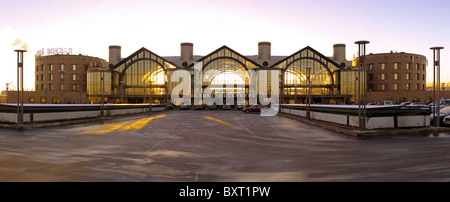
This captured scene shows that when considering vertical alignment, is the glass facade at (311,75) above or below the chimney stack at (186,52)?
below

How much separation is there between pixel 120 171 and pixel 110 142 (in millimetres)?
6070

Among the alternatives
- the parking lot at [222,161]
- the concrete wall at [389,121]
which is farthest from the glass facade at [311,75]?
the parking lot at [222,161]

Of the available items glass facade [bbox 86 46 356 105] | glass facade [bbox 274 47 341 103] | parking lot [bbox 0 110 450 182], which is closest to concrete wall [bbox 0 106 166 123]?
parking lot [bbox 0 110 450 182]

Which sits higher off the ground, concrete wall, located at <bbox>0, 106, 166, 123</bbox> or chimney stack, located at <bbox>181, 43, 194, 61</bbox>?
chimney stack, located at <bbox>181, 43, 194, 61</bbox>

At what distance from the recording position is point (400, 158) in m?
9.48

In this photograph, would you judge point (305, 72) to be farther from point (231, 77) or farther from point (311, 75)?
point (231, 77)

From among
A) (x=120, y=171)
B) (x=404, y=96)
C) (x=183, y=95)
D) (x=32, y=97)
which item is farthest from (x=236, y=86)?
(x=120, y=171)

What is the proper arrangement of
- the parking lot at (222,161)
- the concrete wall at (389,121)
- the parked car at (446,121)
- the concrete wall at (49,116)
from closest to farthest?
1. the parking lot at (222,161)
2. the concrete wall at (389,121)
3. the parked car at (446,121)
4. the concrete wall at (49,116)

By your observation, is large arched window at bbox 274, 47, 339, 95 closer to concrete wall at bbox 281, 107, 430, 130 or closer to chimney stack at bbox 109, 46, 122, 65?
chimney stack at bbox 109, 46, 122, 65

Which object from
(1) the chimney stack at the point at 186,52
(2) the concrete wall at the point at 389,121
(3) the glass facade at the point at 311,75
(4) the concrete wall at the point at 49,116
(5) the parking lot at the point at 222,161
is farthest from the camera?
(1) the chimney stack at the point at 186,52

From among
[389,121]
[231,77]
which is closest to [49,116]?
[389,121]

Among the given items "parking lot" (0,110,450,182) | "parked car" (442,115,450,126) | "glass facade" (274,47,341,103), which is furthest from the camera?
"glass facade" (274,47,341,103)

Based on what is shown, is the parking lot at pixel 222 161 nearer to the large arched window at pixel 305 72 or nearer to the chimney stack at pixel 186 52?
the large arched window at pixel 305 72
